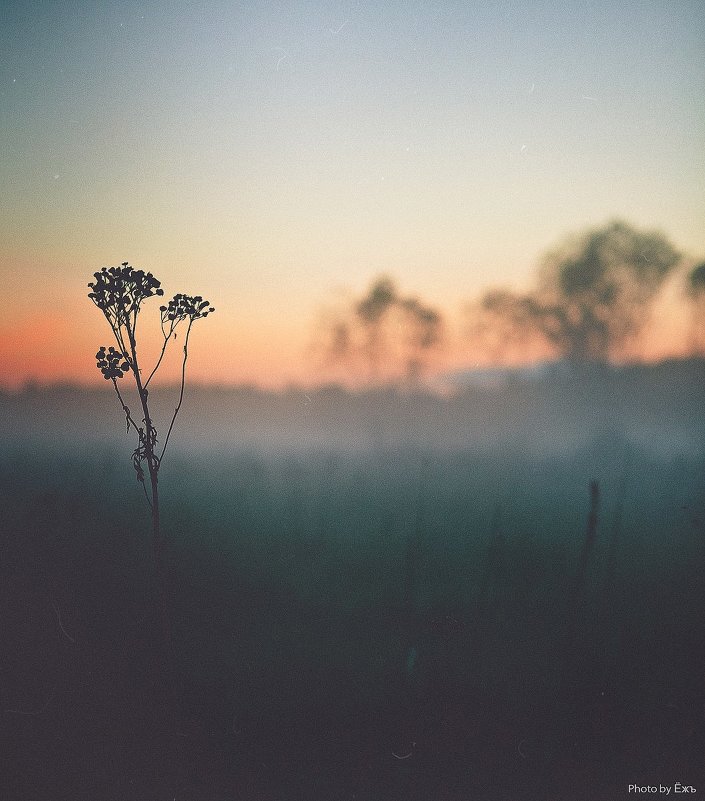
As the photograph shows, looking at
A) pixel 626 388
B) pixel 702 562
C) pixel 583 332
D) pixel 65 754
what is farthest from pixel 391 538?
pixel 583 332

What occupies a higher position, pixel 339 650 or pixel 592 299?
pixel 592 299

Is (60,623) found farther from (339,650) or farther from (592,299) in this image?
(592,299)

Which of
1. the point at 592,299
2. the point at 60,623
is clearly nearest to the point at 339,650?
the point at 60,623

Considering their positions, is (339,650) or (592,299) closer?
(339,650)

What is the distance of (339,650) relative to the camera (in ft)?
26.2

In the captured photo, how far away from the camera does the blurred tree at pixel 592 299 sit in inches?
926

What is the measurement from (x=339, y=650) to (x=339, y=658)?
0.20 metres

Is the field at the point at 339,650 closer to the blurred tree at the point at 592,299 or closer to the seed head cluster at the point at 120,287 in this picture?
the seed head cluster at the point at 120,287

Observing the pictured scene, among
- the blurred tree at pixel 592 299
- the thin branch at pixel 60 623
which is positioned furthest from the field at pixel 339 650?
the blurred tree at pixel 592 299

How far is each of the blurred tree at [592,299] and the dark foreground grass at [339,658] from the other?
40.5 feet

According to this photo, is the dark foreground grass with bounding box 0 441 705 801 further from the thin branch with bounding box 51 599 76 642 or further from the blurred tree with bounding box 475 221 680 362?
the blurred tree with bounding box 475 221 680 362

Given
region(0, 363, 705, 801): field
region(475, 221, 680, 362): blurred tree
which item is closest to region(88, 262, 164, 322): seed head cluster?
region(0, 363, 705, 801): field

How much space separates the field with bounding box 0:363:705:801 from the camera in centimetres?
579

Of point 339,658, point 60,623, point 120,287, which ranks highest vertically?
point 120,287
